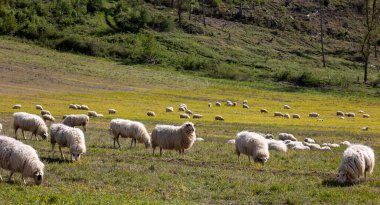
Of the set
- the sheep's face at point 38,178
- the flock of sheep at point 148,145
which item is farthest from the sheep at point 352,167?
the sheep's face at point 38,178

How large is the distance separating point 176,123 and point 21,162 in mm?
24495

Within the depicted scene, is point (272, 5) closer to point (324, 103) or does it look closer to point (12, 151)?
point (324, 103)

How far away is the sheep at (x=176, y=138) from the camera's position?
2433 centimetres

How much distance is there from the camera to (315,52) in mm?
117188

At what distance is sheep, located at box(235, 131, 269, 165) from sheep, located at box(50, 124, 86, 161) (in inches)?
265

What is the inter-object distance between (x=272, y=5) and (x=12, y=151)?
432ft

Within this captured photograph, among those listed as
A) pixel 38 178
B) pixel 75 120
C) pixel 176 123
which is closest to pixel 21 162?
pixel 38 178

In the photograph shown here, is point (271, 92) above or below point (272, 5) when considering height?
below

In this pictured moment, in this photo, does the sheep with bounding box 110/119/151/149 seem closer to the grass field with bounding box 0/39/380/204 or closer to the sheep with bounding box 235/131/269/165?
the grass field with bounding box 0/39/380/204

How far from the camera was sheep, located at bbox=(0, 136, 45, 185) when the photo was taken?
50.1ft

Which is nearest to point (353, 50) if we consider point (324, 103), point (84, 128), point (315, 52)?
Answer: point (315, 52)

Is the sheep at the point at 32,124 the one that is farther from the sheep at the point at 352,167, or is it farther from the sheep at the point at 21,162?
the sheep at the point at 352,167

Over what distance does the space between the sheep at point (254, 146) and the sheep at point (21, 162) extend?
9431 mm

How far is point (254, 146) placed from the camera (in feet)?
72.3
